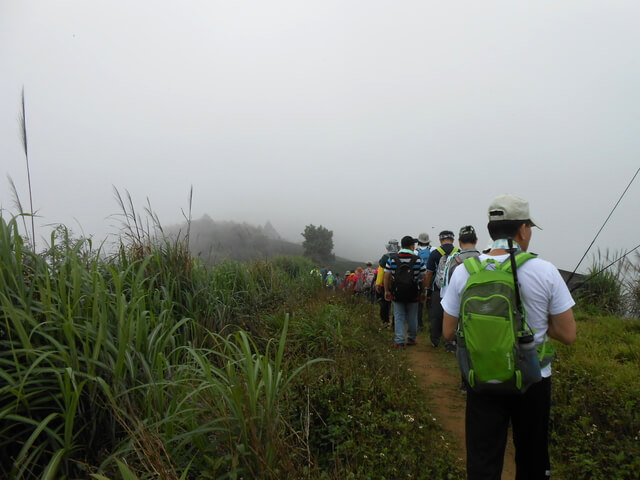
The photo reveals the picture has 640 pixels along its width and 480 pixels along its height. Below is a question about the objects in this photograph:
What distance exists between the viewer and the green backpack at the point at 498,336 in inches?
70.5

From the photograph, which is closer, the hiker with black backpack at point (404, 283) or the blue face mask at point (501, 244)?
the blue face mask at point (501, 244)

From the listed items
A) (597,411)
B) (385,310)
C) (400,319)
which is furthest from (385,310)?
(597,411)

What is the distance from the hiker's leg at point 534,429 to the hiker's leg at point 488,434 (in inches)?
3.3

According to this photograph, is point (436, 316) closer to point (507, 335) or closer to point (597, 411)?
point (597, 411)

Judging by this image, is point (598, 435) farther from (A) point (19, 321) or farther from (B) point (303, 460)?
(A) point (19, 321)

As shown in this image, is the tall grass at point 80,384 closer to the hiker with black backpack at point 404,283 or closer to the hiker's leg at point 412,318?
the hiker with black backpack at point 404,283

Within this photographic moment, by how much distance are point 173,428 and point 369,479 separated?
1.36 metres

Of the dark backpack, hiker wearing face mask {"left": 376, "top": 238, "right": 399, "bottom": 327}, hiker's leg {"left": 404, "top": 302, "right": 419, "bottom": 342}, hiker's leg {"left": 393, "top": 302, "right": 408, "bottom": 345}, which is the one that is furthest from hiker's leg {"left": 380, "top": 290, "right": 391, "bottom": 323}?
the dark backpack

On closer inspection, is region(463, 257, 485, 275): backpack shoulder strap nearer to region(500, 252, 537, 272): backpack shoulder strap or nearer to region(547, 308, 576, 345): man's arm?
region(500, 252, 537, 272): backpack shoulder strap

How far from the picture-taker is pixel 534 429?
1.98 metres

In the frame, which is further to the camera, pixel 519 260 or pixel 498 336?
pixel 519 260

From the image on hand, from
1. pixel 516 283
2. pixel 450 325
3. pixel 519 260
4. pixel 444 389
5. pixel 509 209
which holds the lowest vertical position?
pixel 444 389

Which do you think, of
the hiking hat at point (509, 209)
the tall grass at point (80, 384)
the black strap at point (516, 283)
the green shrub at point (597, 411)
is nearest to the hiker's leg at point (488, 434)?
the black strap at point (516, 283)

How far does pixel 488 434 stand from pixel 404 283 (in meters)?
3.60
